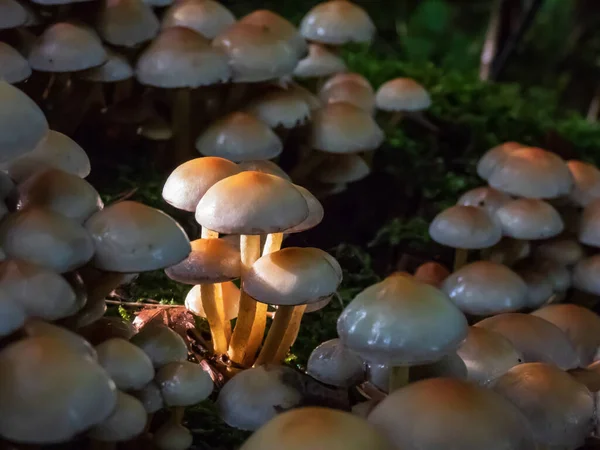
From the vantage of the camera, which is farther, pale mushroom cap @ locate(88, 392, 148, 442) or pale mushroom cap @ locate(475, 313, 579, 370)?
→ pale mushroom cap @ locate(475, 313, 579, 370)

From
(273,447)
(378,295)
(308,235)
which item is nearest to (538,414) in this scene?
(378,295)

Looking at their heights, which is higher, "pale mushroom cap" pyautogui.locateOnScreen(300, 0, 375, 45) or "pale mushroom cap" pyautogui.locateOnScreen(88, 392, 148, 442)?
"pale mushroom cap" pyautogui.locateOnScreen(300, 0, 375, 45)

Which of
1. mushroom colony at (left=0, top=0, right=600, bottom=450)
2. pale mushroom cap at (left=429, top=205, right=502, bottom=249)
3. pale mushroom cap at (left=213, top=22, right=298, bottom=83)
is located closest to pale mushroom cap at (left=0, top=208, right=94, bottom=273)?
mushroom colony at (left=0, top=0, right=600, bottom=450)

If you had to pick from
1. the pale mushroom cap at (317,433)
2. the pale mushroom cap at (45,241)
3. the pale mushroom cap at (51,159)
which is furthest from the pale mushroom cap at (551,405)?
the pale mushroom cap at (51,159)

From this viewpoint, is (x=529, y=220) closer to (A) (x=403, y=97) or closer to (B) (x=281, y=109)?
(A) (x=403, y=97)

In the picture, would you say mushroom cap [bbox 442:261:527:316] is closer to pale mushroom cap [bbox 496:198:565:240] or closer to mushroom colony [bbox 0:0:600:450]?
mushroom colony [bbox 0:0:600:450]

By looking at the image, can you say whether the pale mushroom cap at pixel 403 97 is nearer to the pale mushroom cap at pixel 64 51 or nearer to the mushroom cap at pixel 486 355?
the pale mushroom cap at pixel 64 51
